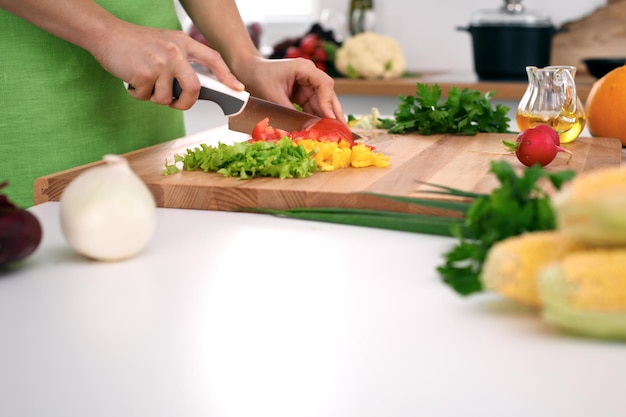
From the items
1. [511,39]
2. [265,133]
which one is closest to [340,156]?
[265,133]

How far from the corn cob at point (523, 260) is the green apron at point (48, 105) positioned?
44.3 inches

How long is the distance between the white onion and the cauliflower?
234 centimetres

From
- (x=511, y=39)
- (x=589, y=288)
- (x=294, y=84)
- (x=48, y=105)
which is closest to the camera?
(x=589, y=288)

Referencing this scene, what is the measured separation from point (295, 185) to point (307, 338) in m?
0.55

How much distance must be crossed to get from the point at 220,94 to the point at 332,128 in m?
0.20

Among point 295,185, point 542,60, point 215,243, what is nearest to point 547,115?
point 295,185

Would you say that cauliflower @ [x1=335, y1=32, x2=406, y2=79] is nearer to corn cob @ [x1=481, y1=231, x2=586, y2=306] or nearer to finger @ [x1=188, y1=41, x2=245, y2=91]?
finger @ [x1=188, y1=41, x2=245, y2=91]

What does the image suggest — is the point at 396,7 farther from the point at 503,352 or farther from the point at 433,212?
the point at 503,352

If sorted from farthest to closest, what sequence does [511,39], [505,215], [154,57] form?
[511,39], [154,57], [505,215]

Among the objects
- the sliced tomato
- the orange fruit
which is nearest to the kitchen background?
the orange fruit

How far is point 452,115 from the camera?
173 centimetres

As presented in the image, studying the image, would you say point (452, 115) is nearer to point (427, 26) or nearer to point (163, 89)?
point (163, 89)

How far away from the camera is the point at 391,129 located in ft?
5.85

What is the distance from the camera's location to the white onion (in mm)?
868
